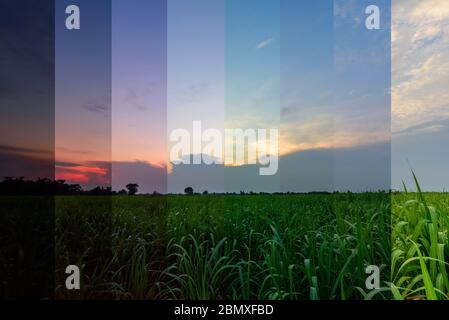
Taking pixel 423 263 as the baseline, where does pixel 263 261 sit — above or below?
below

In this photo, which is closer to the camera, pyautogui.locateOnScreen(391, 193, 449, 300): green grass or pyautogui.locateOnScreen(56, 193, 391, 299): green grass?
pyautogui.locateOnScreen(391, 193, 449, 300): green grass

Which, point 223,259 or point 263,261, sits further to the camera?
point 263,261

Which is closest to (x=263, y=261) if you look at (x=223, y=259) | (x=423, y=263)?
(x=223, y=259)

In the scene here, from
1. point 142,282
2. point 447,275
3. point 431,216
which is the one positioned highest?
point 431,216

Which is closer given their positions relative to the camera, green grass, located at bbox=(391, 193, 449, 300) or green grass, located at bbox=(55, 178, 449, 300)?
green grass, located at bbox=(391, 193, 449, 300)

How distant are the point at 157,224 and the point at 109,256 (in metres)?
0.87

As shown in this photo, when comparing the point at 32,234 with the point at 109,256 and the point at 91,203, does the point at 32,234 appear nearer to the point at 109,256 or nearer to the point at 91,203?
the point at 109,256

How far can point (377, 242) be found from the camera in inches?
103

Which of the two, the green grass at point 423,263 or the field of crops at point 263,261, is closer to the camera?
the green grass at point 423,263

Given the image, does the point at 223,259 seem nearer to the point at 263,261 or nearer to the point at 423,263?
the point at 263,261

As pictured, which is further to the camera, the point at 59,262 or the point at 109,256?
the point at 109,256

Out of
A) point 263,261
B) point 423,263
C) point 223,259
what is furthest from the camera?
point 263,261
